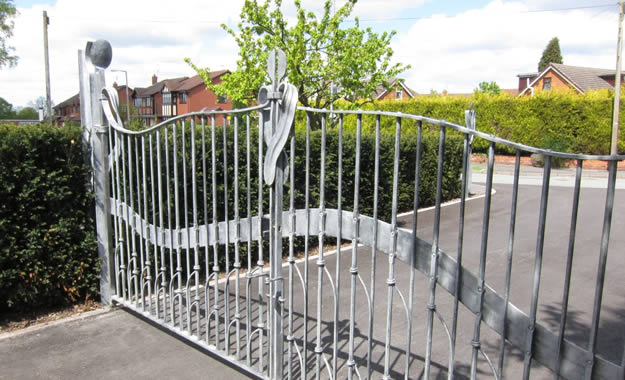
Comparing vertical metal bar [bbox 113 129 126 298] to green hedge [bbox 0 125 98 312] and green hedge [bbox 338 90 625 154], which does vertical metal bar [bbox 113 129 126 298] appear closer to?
green hedge [bbox 0 125 98 312]

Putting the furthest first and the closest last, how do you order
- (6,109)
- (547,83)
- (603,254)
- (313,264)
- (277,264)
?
(6,109)
(547,83)
(313,264)
(277,264)
(603,254)

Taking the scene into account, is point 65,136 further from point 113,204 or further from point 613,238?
point 613,238

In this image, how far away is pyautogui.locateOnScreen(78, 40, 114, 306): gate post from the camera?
15.3 feet

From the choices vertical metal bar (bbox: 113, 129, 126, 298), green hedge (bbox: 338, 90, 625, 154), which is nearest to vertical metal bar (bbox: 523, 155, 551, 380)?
vertical metal bar (bbox: 113, 129, 126, 298)

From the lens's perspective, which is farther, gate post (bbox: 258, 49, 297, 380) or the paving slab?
the paving slab

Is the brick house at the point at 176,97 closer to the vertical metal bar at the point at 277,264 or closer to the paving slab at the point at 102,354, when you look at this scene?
the paving slab at the point at 102,354

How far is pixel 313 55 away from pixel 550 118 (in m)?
16.3

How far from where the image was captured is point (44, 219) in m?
4.64

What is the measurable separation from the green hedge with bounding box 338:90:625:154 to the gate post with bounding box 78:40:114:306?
16.9 m

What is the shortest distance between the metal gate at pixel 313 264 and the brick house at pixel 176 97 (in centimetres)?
4841

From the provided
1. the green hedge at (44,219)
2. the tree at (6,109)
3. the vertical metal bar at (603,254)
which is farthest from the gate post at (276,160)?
the tree at (6,109)

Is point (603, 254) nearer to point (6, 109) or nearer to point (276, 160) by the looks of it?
point (276, 160)

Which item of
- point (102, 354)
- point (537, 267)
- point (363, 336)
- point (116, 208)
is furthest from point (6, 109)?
point (537, 267)

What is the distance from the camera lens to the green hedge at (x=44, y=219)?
4414 millimetres
